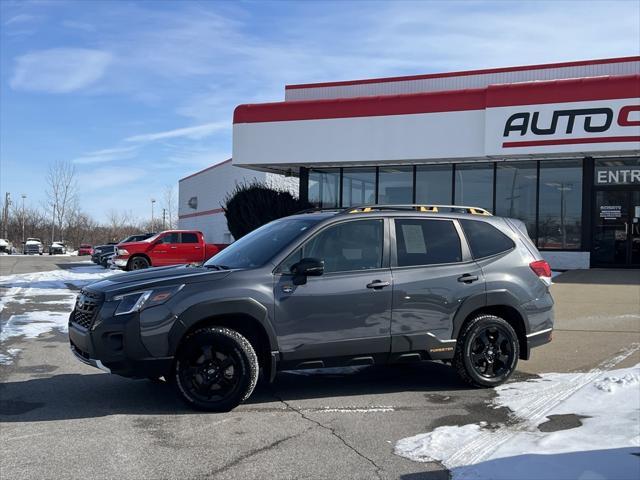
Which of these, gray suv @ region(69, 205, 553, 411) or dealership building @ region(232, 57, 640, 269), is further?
dealership building @ region(232, 57, 640, 269)

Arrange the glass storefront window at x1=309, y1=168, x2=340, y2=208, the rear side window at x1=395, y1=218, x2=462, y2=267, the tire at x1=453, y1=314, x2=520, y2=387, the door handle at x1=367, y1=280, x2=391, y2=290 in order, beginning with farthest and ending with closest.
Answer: the glass storefront window at x1=309, y1=168, x2=340, y2=208 → the tire at x1=453, y1=314, x2=520, y2=387 → the rear side window at x1=395, y1=218, x2=462, y2=267 → the door handle at x1=367, y1=280, x2=391, y2=290

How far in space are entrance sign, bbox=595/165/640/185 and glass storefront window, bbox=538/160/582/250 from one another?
2.04 ft

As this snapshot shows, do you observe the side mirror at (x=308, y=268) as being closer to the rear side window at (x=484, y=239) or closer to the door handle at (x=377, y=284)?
the door handle at (x=377, y=284)

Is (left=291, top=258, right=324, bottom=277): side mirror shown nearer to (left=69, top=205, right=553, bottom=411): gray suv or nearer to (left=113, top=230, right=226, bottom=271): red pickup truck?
(left=69, top=205, right=553, bottom=411): gray suv

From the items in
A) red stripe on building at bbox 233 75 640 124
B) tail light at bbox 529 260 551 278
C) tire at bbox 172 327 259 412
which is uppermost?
red stripe on building at bbox 233 75 640 124

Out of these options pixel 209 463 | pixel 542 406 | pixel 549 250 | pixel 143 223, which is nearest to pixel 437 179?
pixel 549 250

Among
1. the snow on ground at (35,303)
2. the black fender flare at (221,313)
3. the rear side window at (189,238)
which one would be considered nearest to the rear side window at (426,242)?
the black fender flare at (221,313)

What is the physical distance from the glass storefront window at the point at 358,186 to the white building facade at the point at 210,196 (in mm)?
8142

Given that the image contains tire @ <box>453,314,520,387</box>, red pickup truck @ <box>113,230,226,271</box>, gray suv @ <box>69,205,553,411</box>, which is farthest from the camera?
red pickup truck @ <box>113,230,226,271</box>

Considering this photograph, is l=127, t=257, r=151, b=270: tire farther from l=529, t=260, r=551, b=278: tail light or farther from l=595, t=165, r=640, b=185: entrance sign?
l=529, t=260, r=551, b=278: tail light

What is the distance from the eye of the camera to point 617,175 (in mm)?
20953

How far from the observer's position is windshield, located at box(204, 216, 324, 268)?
20.0ft

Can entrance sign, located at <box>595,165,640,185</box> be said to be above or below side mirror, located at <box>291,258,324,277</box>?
above

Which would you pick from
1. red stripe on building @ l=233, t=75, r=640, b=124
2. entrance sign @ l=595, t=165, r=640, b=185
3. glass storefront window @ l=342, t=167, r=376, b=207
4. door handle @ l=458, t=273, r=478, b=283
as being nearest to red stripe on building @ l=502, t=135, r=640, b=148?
red stripe on building @ l=233, t=75, r=640, b=124
